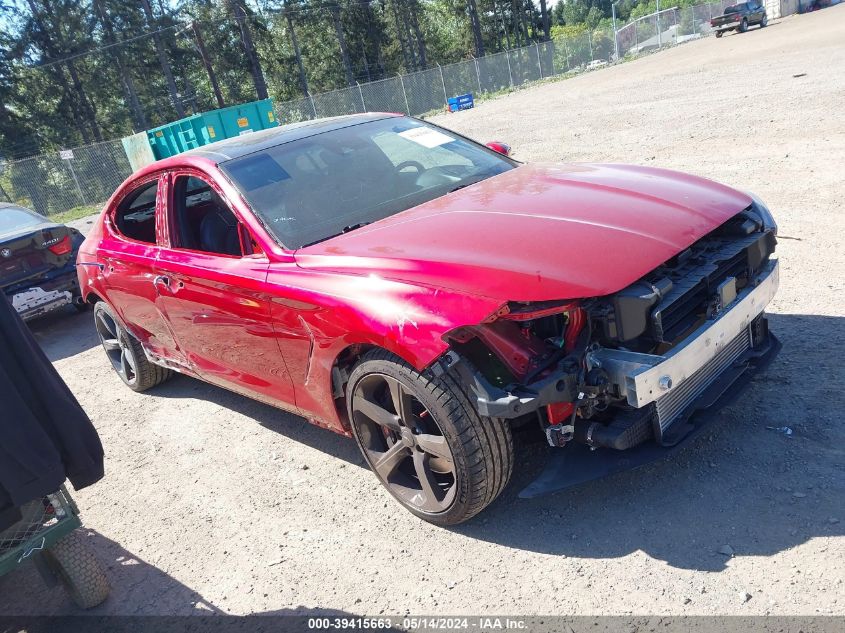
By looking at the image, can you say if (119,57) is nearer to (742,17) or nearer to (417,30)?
(417,30)

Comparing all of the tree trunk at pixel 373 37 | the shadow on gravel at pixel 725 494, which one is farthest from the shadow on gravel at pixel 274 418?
the tree trunk at pixel 373 37

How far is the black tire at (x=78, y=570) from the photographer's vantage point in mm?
3004

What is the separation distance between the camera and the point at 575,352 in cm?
264

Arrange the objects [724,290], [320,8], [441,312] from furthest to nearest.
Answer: [320,8]
[724,290]
[441,312]

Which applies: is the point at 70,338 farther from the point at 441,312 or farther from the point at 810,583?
the point at 810,583

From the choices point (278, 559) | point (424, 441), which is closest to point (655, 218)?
point (424, 441)

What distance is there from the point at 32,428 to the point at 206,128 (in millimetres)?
19280

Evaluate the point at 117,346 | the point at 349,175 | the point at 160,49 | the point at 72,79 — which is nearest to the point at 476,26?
the point at 160,49

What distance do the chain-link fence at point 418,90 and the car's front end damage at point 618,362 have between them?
24.5m

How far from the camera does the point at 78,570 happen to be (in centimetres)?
302

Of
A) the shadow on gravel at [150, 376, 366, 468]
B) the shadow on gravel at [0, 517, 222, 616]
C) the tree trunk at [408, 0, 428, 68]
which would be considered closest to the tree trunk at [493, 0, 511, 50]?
the tree trunk at [408, 0, 428, 68]

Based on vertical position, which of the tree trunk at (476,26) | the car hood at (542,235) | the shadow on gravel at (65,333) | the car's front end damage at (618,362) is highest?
the tree trunk at (476,26)

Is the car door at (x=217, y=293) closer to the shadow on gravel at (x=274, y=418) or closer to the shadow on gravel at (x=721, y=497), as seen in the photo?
the shadow on gravel at (x=274, y=418)

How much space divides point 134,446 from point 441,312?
304 centimetres
